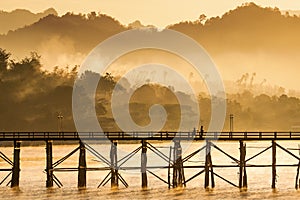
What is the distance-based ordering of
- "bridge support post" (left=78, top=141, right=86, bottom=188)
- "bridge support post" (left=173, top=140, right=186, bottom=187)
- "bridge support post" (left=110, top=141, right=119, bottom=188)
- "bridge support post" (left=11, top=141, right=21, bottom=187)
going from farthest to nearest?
"bridge support post" (left=110, top=141, right=119, bottom=188)
"bridge support post" (left=173, top=140, right=186, bottom=187)
"bridge support post" (left=11, top=141, right=21, bottom=187)
"bridge support post" (left=78, top=141, right=86, bottom=188)

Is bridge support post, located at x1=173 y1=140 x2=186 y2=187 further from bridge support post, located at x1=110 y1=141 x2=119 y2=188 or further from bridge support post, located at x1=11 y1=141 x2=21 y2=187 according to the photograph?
bridge support post, located at x1=11 y1=141 x2=21 y2=187

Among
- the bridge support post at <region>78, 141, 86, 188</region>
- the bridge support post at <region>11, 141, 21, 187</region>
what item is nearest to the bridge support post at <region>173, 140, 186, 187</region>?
the bridge support post at <region>78, 141, 86, 188</region>

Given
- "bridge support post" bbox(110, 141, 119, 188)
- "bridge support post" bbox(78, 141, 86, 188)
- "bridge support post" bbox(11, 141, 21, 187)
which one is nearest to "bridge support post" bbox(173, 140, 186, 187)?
"bridge support post" bbox(110, 141, 119, 188)

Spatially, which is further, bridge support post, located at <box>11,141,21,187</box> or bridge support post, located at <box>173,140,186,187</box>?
bridge support post, located at <box>173,140,186,187</box>

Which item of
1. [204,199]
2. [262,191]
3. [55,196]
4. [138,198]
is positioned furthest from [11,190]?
[262,191]

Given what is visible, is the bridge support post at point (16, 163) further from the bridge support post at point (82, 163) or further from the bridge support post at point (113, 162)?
the bridge support post at point (113, 162)

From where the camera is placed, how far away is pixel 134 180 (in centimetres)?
8656

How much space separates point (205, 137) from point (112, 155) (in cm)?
821

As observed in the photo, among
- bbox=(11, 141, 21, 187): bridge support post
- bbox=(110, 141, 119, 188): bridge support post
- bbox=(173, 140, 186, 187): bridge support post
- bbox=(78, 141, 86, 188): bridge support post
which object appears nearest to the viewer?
bbox=(78, 141, 86, 188): bridge support post

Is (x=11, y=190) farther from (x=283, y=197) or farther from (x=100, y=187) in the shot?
(x=283, y=197)

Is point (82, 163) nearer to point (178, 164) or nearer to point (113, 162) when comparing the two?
point (113, 162)

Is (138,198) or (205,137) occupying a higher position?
(205,137)

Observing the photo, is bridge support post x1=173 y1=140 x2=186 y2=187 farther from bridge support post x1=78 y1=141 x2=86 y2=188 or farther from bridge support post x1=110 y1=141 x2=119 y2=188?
bridge support post x1=78 y1=141 x2=86 y2=188

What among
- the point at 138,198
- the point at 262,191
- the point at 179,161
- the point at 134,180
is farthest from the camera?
the point at 134,180
